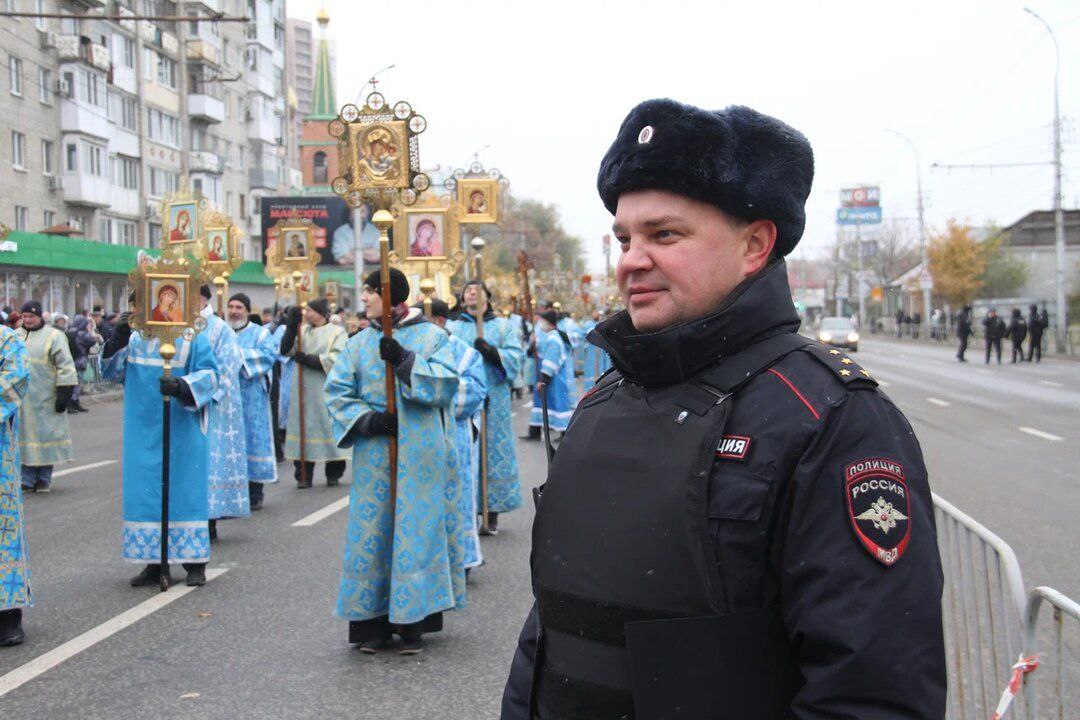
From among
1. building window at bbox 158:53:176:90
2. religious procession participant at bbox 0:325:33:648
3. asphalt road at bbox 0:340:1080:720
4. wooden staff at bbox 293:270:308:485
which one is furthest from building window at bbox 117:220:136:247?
religious procession participant at bbox 0:325:33:648

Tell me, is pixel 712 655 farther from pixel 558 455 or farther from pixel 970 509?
pixel 970 509

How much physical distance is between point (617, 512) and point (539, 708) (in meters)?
0.41

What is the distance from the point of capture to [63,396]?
40.8 feet

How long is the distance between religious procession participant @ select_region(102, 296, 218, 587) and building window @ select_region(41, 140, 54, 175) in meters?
35.0

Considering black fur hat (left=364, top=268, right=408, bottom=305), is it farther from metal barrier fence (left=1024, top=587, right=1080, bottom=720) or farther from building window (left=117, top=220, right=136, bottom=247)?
building window (left=117, top=220, right=136, bottom=247)

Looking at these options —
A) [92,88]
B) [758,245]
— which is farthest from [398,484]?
[92,88]

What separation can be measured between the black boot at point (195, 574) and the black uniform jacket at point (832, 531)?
6619 millimetres

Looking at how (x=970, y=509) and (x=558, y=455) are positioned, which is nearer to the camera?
(x=558, y=455)

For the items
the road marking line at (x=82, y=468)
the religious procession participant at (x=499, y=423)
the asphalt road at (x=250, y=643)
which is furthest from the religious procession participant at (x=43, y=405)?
the religious procession participant at (x=499, y=423)

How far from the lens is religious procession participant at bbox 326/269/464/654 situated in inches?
248

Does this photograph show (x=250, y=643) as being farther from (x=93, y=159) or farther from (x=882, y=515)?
(x=93, y=159)

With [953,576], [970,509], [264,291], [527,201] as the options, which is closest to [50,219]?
[264,291]

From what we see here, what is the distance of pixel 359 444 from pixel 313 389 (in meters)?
7.43

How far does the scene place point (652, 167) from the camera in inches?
80.2
